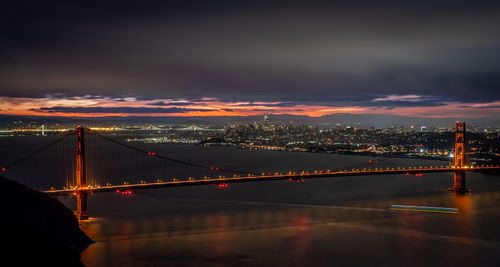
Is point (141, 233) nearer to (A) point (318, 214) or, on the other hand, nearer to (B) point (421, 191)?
(A) point (318, 214)

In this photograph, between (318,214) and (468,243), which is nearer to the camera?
(468,243)

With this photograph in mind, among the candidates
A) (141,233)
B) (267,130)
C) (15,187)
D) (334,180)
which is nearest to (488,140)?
(334,180)

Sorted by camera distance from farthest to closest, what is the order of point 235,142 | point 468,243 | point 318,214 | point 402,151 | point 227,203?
point 235,142 → point 402,151 → point 227,203 → point 318,214 → point 468,243

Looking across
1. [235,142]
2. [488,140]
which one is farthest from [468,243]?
[235,142]

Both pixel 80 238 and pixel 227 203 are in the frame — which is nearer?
pixel 80 238

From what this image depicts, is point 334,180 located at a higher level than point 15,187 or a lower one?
lower

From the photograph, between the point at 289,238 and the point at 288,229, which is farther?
the point at 288,229

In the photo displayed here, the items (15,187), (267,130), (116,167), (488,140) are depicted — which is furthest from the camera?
(267,130)

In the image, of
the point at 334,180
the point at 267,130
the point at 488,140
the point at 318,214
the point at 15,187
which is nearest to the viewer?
the point at 15,187

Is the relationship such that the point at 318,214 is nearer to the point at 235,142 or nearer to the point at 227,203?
the point at 227,203
